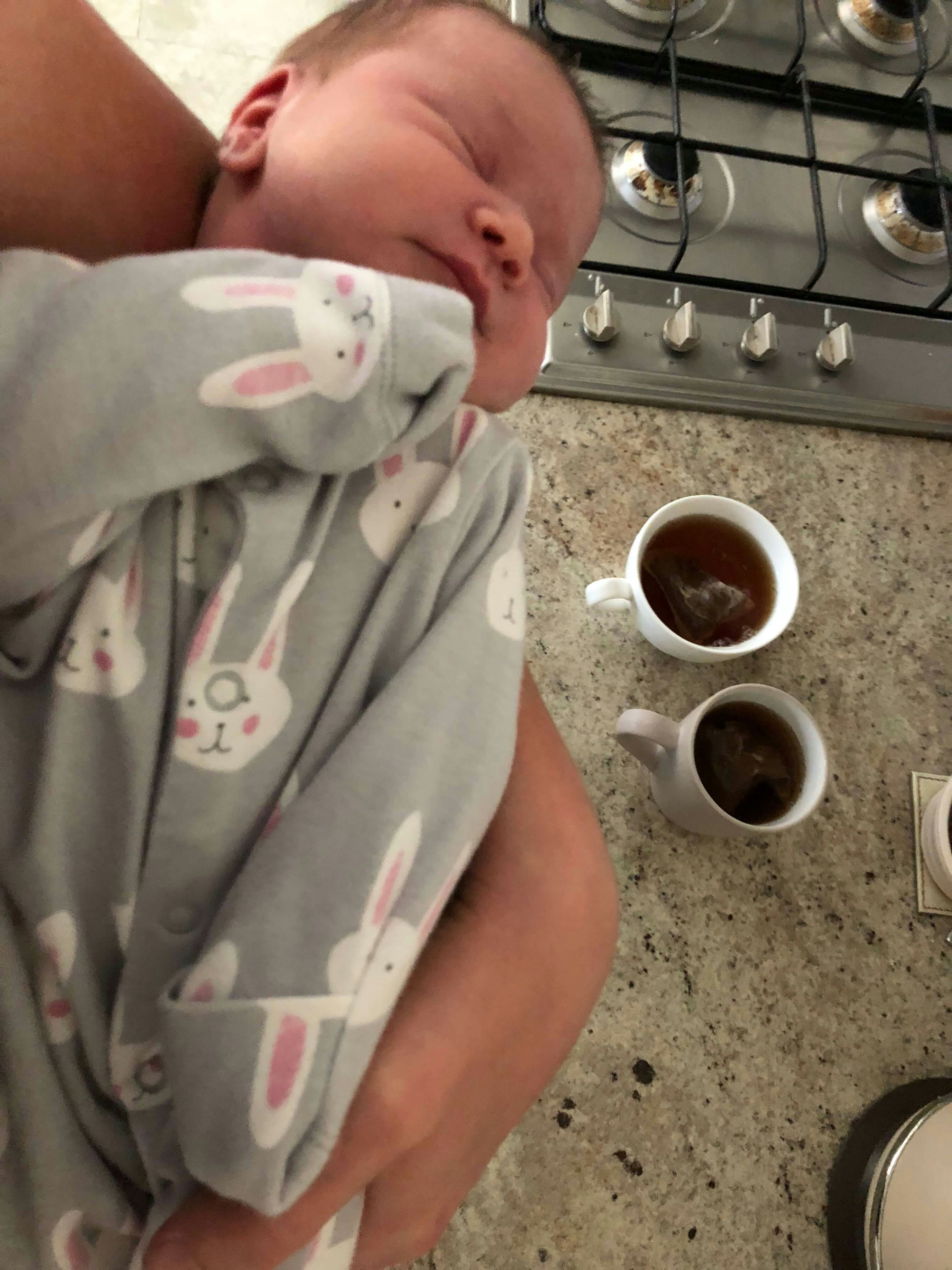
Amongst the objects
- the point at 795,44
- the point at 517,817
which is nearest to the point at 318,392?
the point at 517,817

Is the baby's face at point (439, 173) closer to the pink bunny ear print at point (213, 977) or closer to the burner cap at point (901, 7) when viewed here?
the pink bunny ear print at point (213, 977)

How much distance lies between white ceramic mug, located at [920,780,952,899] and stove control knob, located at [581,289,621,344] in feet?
1.49

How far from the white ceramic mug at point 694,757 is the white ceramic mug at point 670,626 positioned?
4cm

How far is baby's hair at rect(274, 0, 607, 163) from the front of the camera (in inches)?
21.9

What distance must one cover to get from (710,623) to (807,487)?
20cm

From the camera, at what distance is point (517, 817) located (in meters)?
0.48

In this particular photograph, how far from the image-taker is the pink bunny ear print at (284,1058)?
14.1 inches

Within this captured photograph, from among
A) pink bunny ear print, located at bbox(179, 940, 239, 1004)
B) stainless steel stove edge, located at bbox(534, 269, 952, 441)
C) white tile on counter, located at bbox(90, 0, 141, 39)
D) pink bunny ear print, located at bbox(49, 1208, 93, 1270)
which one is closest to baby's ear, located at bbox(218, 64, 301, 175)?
stainless steel stove edge, located at bbox(534, 269, 952, 441)

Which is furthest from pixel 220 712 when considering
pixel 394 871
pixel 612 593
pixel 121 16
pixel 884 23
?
pixel 884 23

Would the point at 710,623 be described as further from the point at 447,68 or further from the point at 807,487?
the point at 447,68

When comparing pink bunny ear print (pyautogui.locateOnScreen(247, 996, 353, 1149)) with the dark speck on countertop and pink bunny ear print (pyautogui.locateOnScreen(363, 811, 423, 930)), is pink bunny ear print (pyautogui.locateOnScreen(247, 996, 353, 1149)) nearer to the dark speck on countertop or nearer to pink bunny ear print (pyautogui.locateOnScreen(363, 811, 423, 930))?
pink bunny ear print (pyautogui.locateOnScreen(363, 811, 423, 930))

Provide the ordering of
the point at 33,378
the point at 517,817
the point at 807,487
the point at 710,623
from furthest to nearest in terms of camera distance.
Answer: the point at 807,487 → the point at 710,623 → the point at 517,817 → the point at 33,378

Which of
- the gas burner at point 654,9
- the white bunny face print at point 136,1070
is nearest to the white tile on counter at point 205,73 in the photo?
the gas burner at point 654,9

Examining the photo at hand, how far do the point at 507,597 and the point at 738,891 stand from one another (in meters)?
0.32
